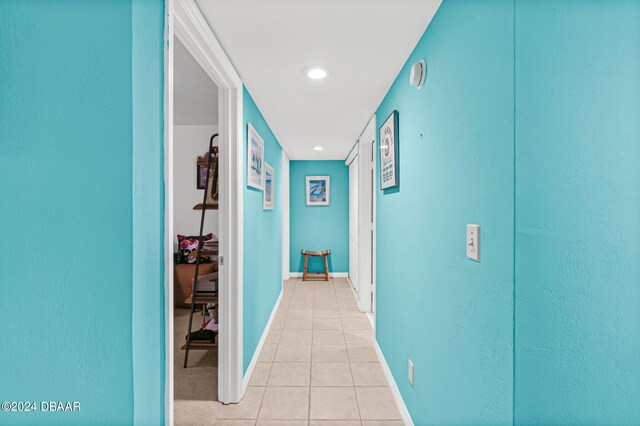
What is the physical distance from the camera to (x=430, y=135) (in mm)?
1552

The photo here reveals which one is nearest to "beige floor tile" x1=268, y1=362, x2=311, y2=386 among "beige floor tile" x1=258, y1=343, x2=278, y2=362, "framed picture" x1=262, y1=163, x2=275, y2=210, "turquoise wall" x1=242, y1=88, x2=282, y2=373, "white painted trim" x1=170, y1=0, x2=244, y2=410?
"beige floor tile" x1=258, y1=343, x2=278, y2=362

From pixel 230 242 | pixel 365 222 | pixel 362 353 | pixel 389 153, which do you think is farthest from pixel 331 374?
pixel 365 222

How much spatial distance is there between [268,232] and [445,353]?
2371mm

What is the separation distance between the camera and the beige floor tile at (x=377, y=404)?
A: 1957mm

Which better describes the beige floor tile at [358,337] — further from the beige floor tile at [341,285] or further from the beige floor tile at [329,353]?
the beige floor tile at [341,285]

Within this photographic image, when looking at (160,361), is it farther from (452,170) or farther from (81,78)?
(452,170)

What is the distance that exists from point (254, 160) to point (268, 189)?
84 cm

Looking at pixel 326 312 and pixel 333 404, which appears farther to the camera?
pixel 326 312

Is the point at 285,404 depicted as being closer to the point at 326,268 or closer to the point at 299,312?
the point at 299,312

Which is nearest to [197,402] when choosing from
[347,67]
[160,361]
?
[160,361]

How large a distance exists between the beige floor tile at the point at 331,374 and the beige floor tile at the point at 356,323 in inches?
33.5

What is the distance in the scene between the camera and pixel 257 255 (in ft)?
9.15

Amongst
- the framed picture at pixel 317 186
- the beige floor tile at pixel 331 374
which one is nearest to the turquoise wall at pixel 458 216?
the beige floor tile at pixel 331 374

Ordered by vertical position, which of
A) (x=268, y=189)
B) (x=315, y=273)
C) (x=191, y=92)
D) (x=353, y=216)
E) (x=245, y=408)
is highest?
(x=191, y=92)
